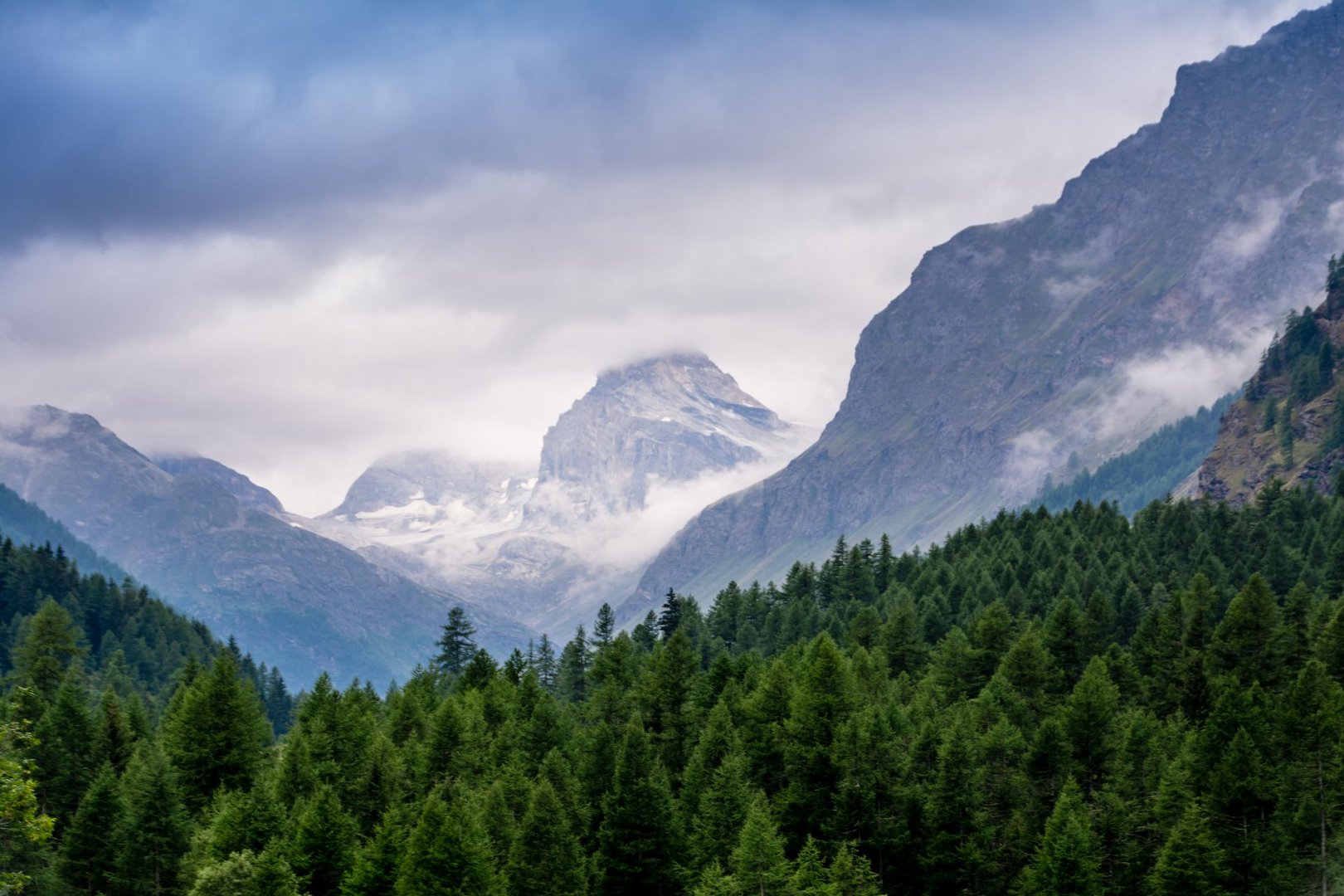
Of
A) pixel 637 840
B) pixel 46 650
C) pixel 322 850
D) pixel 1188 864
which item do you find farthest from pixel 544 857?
pixel 46 650

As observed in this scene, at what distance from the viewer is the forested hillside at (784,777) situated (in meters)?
78.3

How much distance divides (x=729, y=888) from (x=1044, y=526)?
377 ft

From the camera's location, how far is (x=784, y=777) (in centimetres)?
9569

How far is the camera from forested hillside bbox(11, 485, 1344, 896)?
78312 millimetres

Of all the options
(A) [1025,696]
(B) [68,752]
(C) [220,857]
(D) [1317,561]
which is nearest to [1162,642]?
(A) [1025,696]

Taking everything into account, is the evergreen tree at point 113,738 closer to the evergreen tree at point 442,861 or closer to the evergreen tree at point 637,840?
the evergreen tree at point 442,861

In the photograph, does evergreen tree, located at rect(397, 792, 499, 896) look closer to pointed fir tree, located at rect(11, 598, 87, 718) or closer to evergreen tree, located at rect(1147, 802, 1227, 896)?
evergreen tree, located at rect(1147, 802, 1227, 896)

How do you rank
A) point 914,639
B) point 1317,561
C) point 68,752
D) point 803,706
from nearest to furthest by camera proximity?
point 803,706 < point 68,752 < point 914,639 < point 1317,561

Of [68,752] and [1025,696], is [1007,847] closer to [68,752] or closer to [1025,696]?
[1025,696]

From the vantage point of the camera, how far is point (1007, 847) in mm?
86812

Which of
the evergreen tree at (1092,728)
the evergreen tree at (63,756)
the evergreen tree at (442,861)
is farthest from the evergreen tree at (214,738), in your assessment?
the evergreen tree at (1092,728)

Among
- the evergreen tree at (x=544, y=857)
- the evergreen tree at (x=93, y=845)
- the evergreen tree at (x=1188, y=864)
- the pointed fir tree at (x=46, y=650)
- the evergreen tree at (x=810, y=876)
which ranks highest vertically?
the pointed fir tree at (x=46, y=650)

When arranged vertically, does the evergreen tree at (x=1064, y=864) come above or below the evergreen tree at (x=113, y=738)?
below

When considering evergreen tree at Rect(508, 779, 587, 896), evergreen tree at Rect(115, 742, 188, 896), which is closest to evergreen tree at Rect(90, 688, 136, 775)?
A: evergreen tree at Rect(115, 742, 188, 896)
